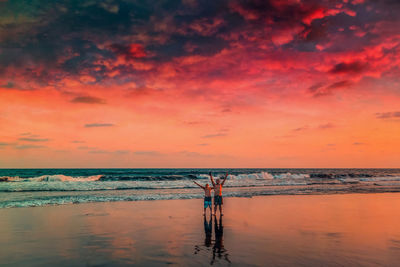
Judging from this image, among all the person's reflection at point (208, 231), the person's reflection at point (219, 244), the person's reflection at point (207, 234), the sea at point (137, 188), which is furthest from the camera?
the sea at point (137, 188)

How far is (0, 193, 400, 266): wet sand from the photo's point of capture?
8.42m

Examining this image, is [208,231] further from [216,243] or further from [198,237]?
[216,243]

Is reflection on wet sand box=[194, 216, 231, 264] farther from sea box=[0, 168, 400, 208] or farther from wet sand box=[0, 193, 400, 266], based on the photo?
sea box=[0, 168, 400, 208]

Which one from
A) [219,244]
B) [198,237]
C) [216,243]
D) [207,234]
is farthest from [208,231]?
[219,244]

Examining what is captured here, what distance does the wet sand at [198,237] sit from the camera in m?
8.42

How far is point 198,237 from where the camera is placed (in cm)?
1098

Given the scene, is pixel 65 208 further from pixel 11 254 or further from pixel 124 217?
pixel 11 254

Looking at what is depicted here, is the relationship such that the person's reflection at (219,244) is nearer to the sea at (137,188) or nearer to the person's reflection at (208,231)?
the person's reflection at (208,231)

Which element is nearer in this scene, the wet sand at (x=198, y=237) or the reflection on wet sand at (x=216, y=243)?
the wet sand at (x=198, y=237)

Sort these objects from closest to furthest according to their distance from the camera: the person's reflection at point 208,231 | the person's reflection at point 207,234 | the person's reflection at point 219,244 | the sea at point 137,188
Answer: the person's reflection at point 219,244
the person's reflection at point 207,234
the person's reflection at point 208,231
the sea at point 137,188

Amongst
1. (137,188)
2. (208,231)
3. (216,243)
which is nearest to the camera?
(216,243)

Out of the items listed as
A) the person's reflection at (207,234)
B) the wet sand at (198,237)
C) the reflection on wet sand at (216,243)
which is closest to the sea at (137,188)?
the wet sand at (198,237)

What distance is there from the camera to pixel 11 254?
29.7 feet

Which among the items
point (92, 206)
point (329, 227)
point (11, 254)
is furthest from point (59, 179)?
point (329, 227)
